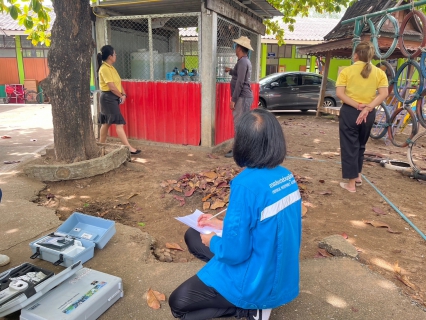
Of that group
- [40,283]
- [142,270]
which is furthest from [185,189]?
[40,283]

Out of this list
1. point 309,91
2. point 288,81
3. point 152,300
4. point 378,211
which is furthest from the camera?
point 309,91

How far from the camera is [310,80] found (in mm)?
13500

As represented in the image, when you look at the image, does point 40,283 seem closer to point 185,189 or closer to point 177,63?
point 185,189

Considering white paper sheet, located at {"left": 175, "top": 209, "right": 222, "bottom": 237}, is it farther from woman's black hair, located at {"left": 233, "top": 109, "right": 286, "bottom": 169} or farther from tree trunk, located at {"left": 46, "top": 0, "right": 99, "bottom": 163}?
tree trunk, located at {"left": 46, "top": 0, "right": 99, "bottom": 163}

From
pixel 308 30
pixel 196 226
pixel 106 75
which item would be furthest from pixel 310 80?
pixel 196 226

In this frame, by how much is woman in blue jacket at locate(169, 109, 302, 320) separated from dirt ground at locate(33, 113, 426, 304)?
1.29 m

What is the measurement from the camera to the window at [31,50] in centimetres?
1748

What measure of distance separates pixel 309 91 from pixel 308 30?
28.5 ft

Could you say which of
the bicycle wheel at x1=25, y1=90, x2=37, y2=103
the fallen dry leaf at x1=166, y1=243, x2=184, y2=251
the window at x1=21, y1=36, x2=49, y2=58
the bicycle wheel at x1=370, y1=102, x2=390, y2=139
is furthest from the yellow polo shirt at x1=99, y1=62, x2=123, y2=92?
the window at x1=21, y1=36, x2=49, y2=58

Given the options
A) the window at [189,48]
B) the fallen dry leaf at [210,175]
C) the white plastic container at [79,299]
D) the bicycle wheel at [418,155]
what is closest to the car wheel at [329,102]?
the bicycle wheel at [418,155]

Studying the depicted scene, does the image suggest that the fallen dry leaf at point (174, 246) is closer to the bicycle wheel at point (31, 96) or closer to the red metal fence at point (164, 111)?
the red metal fence at point (164, 111)

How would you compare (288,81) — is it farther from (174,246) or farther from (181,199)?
(174,246)

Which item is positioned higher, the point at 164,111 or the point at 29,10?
the point at 29,10

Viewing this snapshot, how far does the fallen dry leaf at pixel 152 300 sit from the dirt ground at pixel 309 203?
66cm
